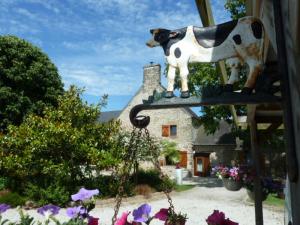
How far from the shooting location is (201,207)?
13.2 meters

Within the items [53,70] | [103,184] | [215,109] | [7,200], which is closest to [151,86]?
[53,70]

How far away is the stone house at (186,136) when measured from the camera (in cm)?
2783

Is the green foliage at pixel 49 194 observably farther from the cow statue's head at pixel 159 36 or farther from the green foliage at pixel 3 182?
the cow statue's head at pixel 159 36

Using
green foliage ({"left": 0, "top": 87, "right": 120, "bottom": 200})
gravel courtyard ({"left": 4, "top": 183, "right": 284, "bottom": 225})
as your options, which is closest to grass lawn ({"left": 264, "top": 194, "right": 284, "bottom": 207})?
gravel courtyard ({"left": 4, "top": 183, "right": 284, "bottom": 225})

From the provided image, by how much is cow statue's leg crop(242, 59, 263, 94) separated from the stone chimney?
27.3m

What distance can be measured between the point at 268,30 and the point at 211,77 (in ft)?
54.6

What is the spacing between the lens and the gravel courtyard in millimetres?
11023

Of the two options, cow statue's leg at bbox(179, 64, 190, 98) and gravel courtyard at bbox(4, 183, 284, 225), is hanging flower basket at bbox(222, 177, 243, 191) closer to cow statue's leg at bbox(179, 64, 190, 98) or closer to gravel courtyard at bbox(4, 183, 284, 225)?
gravel courtyard at bbox(4, 183, 284, 225)

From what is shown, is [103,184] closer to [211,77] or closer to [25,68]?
[211,77]

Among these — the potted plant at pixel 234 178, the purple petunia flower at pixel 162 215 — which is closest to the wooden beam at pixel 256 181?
the purple petunia flower at pixel 162 215

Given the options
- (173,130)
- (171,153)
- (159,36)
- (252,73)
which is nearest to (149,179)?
(171,153)

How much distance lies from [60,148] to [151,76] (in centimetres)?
1551

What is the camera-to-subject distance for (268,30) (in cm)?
168

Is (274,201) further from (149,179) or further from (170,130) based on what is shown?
(170,130)
